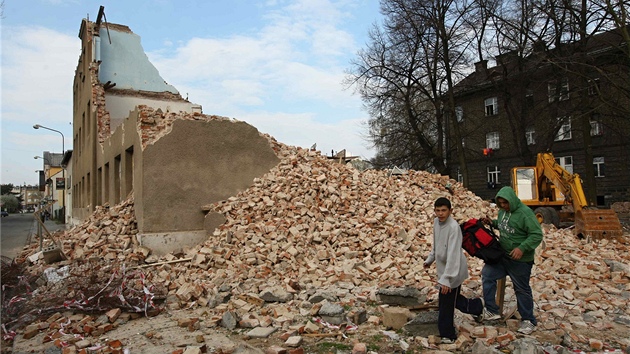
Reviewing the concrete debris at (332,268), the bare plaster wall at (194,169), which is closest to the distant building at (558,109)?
the concrete debris at (332,268)

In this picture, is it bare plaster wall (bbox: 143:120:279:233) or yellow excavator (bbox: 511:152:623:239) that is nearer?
bare plaster wall (bbox: 143:120:279:233)

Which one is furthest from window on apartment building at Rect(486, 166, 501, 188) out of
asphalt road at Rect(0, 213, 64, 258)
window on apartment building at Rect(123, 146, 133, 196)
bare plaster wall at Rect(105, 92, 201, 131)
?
asphalt road at Rect(0, 213, 64, 258)

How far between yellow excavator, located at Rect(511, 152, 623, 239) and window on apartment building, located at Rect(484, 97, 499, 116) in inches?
700

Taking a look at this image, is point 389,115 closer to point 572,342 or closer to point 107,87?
point 107,87

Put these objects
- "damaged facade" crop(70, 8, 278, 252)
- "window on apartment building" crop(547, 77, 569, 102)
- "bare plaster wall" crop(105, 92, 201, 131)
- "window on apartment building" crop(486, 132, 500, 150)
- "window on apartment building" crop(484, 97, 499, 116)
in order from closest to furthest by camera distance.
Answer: "damaged facade" crop(70, 8, 278, 252)
"window on apartment building" crop(547, 77, 569, 102)
"bare plaster wall" crop(105, 92, 201, 131)
"window on apartment building" crop(484, 97, 499, 116)
"window on apartment building" crop(486, 132, 500, 150)

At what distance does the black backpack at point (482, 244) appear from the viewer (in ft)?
16.8

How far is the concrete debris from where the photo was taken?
5410 millimetres

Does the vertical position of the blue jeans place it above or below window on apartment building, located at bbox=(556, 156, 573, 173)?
below

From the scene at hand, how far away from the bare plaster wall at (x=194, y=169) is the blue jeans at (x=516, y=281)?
6292 mm

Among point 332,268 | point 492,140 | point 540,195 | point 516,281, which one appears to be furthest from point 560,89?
point 516,281

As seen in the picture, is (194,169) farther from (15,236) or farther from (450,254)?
(15,236)

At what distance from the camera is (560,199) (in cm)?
1493

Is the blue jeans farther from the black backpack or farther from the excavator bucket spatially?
the excavator bucket

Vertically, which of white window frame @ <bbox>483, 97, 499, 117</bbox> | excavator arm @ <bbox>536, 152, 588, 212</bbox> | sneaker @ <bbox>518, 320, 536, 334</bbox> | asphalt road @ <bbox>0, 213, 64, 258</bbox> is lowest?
sneaker @ <bbox>518, 320, 536, 334</bbox>
